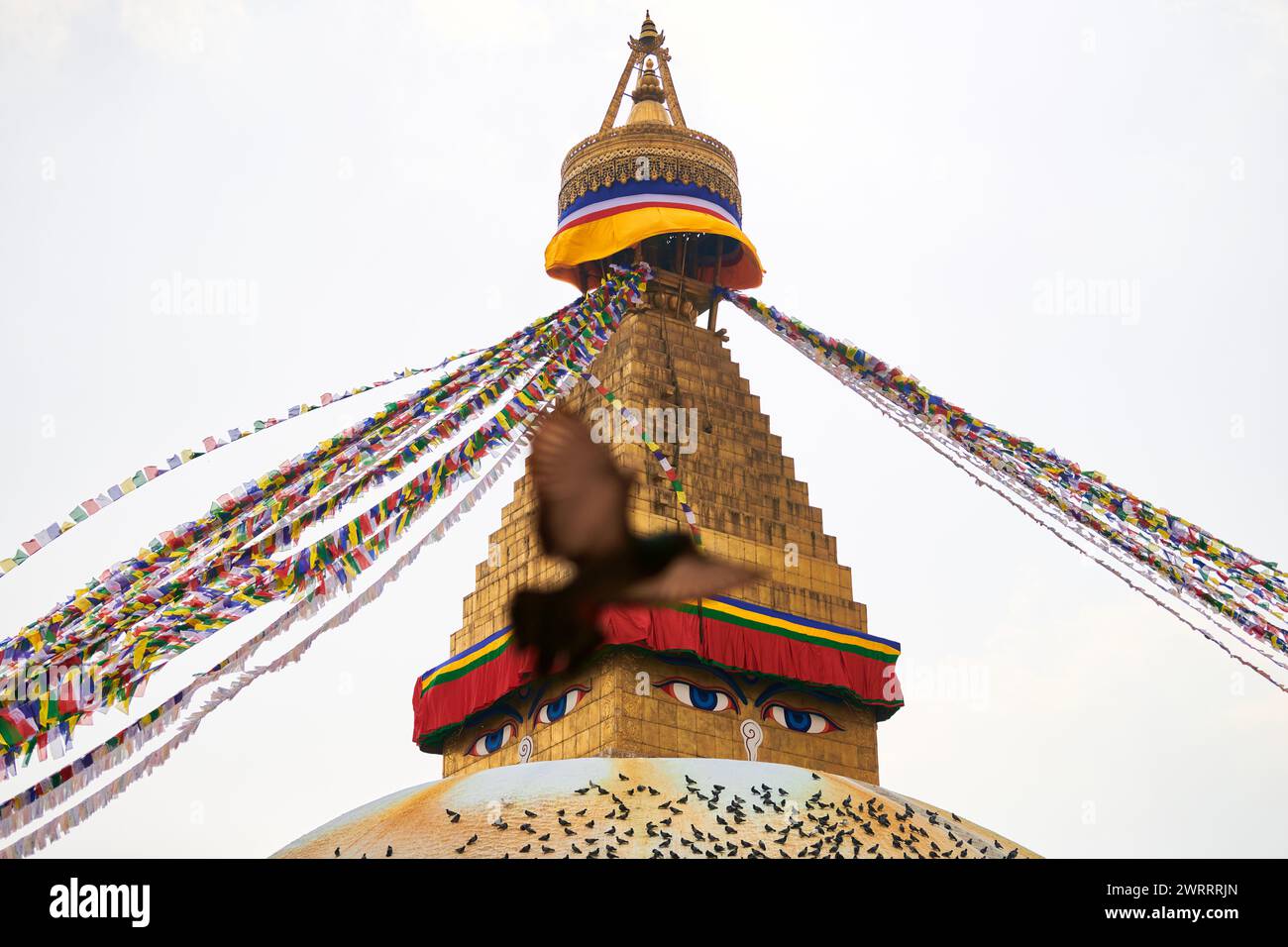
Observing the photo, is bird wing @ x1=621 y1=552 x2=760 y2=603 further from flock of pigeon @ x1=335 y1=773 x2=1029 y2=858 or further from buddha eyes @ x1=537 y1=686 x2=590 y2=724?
buddha eyes @ x1=537 y1=686 x2=590 y2=724

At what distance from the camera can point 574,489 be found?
6.02 m

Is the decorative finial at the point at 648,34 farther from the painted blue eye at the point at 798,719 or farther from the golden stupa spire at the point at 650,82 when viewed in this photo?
the painted blue eye at the point at 798,719

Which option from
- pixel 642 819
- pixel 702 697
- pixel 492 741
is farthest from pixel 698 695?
pixel 642 819

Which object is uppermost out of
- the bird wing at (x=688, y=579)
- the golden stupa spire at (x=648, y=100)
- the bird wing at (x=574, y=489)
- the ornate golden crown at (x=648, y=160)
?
the golden stupa spire at (x=648, y=100)

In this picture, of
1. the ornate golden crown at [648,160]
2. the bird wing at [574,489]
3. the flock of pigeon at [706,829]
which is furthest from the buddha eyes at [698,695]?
the bird wing at [574,489]

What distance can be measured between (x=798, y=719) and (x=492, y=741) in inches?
103

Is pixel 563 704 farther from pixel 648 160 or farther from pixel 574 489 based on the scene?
pixel 574 489

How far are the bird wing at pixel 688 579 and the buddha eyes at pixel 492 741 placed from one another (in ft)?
27.9

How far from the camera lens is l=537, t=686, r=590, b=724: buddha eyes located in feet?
44.1

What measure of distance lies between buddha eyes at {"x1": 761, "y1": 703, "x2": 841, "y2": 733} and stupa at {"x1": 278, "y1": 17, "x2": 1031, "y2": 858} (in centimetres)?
3

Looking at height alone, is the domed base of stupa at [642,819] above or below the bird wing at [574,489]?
below

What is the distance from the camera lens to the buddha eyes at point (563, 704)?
13.4 meters
